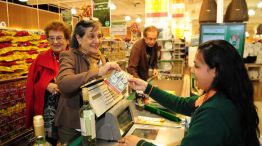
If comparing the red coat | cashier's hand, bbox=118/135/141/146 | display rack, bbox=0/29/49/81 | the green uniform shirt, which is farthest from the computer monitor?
display rack, bbox=0/29/49/81

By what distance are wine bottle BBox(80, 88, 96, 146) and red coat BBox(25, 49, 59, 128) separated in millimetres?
1073

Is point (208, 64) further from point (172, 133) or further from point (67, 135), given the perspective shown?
point (67, 135)

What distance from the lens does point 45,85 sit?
6.97 feet

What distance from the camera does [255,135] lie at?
1157 millimetres

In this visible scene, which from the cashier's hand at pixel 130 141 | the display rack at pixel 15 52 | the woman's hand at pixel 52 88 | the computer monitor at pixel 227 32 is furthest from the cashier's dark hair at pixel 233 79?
the display rack at pixel 15 52

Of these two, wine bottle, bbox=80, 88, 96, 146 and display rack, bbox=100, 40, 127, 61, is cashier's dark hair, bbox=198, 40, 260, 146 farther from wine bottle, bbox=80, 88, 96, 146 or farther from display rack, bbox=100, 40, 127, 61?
display rack, bbox=100, 40, 127, 61

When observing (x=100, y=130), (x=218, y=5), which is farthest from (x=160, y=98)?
(x=218, y=5)

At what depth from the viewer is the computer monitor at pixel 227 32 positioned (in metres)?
2.12

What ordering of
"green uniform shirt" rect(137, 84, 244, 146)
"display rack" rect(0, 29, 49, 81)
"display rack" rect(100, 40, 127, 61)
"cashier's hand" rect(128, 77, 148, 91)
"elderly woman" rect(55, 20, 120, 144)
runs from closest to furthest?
"green uniform shirt" rect(137, 84, 244, 146) → "elderly woman" rect(55, 20, 120, 144) → "cashier's hand" rect(128, 77, 148, 91) → "display rack" rect(0, 29, 49, 81) → "display rack" rect(100, 40, 127, 61)

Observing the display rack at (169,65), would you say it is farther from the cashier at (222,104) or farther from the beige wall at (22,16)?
the beige wall at (22,16)

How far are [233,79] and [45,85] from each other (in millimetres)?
1654

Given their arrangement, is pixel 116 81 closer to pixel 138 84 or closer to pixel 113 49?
pixel 138 84

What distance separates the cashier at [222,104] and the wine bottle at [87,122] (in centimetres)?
24

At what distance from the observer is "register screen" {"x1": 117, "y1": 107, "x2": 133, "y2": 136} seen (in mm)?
1503
